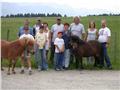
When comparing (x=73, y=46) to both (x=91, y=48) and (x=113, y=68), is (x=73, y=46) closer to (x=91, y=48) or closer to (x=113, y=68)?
(x=91, y=48)

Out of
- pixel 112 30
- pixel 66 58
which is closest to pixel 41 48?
pixel 66 58

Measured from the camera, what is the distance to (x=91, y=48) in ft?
48.6

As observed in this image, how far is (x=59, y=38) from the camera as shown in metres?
14.7

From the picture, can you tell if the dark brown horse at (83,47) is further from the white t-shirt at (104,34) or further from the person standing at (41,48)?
the person standing at (41,48)

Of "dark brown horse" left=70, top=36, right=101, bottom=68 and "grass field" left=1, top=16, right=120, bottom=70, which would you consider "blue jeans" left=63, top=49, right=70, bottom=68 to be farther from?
"grass field" left=1, top=16, right=120, bottom=70

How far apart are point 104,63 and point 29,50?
10.7 ft

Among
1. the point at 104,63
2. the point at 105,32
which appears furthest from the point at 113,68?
the point at 105,32

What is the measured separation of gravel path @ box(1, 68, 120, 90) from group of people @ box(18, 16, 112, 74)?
1.86 ft

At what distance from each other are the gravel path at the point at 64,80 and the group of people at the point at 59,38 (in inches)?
22.3

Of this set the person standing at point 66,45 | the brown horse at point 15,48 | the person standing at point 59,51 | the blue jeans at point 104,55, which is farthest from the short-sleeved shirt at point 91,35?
the brown horse at point 15,48

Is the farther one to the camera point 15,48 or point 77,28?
point 77,28

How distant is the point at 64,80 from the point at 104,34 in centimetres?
322

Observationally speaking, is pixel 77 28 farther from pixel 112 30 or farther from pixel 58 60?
pixel 112 30

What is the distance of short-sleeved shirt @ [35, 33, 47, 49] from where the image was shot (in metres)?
14.4
